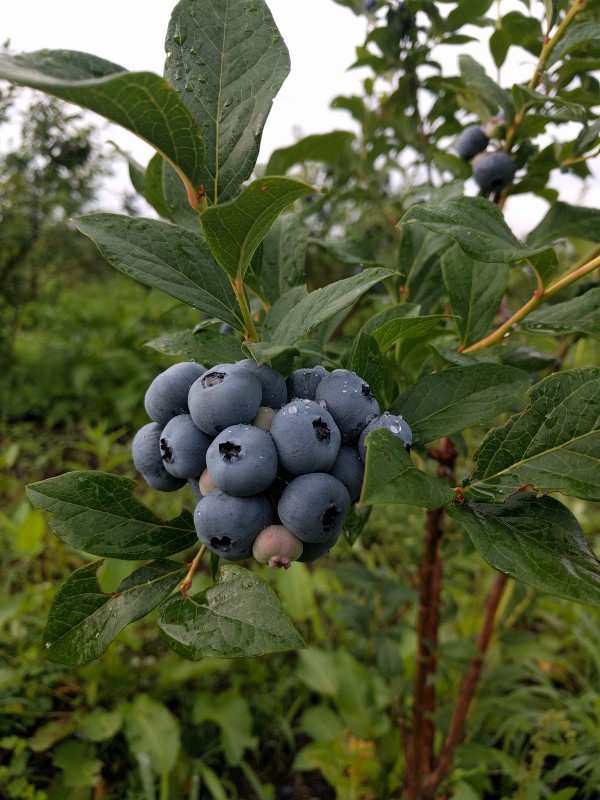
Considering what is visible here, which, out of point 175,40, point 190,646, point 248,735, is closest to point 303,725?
point 248,735

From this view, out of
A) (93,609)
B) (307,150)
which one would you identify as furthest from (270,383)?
(307,150)

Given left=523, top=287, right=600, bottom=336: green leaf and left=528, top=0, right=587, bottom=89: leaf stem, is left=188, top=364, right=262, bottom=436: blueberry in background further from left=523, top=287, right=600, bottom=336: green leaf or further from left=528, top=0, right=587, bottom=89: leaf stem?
left=528, top=0, right=587, bottom=89: leaf stem

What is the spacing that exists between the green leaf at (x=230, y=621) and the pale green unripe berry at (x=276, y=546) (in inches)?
1.2

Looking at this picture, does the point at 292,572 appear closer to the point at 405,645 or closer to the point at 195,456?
the point at 405,645

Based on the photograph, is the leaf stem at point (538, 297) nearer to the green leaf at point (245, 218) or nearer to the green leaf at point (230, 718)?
the green leaf at point (245, 218)

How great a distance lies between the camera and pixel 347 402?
641 mm

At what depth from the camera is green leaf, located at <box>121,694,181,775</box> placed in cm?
192

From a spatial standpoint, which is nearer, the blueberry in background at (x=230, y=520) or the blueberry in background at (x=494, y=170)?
the blueberry in background at (x=230, y=520)

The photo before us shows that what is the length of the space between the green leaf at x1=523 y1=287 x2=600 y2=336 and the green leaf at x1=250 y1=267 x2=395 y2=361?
40 centimetres

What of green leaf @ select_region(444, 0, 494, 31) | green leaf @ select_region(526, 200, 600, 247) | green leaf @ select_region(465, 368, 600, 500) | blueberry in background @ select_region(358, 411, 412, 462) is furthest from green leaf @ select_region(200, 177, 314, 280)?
green leaf @ select_region(444, 0, 494, 31)

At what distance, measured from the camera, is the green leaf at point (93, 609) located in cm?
66

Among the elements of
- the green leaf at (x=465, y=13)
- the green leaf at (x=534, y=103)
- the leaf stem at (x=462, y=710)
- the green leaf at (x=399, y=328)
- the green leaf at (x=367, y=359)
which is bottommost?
the leaf stem at (x=462, y=710)

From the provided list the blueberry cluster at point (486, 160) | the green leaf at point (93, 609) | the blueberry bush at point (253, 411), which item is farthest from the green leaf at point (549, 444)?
the blueberry cluster at point (486, 160)

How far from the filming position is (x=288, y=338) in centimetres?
62
